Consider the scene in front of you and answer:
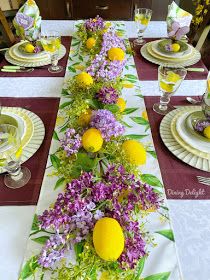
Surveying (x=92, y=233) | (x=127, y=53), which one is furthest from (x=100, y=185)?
(x=127, y=53)

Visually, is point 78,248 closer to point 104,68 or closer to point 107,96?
point 107,96

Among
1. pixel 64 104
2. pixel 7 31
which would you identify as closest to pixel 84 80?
pixel 64 104

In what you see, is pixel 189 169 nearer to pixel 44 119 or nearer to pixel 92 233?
pixel 92 233

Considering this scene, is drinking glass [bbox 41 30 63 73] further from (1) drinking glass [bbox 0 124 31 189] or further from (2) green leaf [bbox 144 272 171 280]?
(2) green leaf [bbox 144 272 171 280]

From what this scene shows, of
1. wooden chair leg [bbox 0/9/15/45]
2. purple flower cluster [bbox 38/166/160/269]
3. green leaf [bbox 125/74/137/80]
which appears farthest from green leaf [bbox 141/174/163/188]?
wooden chair leg [bbox 0/9/15/45]

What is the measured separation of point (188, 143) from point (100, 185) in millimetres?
284

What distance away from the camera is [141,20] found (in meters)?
1.17

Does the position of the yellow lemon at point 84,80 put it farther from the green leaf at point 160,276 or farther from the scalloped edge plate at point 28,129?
the green leaf at point 160,276

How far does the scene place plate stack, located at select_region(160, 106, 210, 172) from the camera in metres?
0.65

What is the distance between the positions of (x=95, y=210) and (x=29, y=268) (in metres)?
0.15

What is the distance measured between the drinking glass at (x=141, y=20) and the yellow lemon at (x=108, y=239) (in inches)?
37.4

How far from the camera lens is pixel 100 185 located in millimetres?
495

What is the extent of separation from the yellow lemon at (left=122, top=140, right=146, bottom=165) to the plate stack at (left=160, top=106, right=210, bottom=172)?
91mm

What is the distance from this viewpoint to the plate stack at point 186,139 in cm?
65
